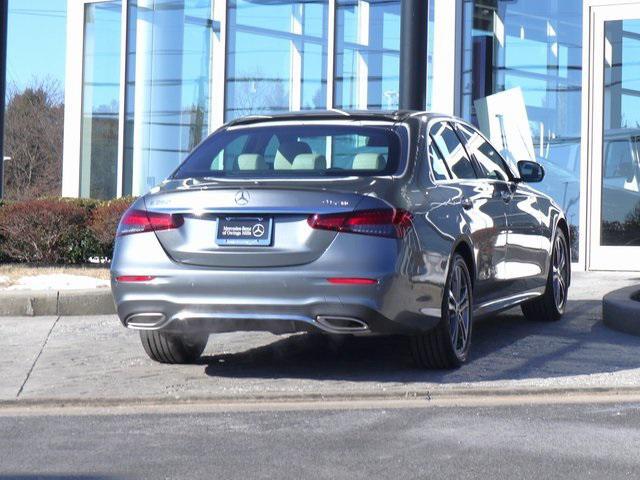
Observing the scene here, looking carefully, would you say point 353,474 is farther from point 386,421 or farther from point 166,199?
point 166,199

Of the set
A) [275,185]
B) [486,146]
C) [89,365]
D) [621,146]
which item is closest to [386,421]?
[275,185]

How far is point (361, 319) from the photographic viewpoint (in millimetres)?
6988

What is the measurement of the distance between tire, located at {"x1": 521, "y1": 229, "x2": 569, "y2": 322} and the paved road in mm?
3260

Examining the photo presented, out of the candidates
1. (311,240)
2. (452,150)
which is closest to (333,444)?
(311,240)

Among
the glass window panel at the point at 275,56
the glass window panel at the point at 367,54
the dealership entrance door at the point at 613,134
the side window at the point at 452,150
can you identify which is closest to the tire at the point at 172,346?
the side window at the point at 452,150

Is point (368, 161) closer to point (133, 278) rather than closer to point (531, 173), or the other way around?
point (133, 278)

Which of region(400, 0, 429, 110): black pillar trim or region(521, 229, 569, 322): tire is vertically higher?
region(400, 0, 429, 110): black pillar trim

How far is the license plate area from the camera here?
705 cm

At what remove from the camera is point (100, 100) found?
1722cm

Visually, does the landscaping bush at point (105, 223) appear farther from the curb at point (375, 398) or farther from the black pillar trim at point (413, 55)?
the curb at point (375, 398)

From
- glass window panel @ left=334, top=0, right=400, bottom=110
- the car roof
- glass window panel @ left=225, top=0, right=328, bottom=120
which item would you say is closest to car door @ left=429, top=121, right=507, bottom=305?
the car roof

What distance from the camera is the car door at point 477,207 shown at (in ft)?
26.3

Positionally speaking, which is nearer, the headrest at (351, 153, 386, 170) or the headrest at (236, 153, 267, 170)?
the headrest at (351, 153, 386, 170)

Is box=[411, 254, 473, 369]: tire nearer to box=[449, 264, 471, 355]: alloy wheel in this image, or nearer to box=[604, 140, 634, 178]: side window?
box=[449, 264, 471, 355]: alloy wheel
